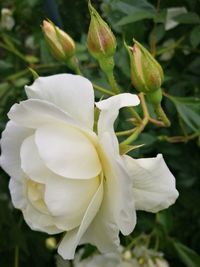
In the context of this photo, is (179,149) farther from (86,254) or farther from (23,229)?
(23,229)

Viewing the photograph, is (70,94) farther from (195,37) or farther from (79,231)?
(195,37)

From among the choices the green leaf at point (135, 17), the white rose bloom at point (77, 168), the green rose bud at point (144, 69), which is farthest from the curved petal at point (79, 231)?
the green leaf at point (135, 17)

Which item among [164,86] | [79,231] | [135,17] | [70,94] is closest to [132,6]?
[135,17]

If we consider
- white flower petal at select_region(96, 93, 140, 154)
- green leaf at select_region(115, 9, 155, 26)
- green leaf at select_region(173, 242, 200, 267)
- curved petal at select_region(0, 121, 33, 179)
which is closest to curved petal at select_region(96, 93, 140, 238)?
white flower petal at select_region(96, 93, 140, 154)

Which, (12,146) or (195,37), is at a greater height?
(12,146)

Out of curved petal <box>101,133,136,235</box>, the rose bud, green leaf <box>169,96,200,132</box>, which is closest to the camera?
curved petal <box>101,133,136,235</box>

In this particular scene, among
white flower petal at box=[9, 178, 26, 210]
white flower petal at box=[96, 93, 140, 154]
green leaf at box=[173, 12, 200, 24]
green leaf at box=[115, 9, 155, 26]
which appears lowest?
green leaf at box=[173, 12, 200, 24]

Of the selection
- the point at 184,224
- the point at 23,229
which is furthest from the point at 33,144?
the point at 184,224

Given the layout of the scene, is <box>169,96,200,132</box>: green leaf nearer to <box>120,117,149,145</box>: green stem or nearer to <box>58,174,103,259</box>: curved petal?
<box>120,117,149,145</box>: green stem
